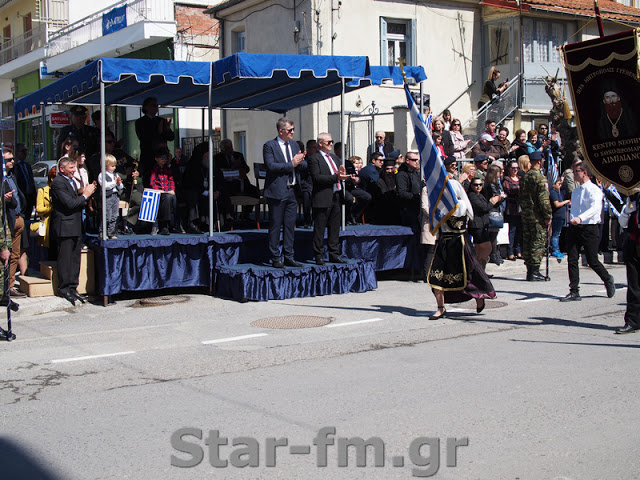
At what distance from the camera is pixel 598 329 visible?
9086mm

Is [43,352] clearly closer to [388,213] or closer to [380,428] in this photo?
[380,428]

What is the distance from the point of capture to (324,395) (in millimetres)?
6449

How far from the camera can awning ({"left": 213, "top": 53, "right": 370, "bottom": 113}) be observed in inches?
439

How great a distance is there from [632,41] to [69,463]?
21.6 feet

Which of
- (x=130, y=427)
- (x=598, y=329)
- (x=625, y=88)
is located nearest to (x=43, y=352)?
(x=130, y=427)

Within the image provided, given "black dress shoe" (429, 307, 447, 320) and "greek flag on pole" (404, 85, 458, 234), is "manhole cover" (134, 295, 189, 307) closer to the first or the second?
"black dress shoe" (429, 307, 447, 320)

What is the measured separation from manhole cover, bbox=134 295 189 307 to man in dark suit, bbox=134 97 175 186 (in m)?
2.03

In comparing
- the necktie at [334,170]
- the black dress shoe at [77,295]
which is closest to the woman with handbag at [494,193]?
the necktie at [334,170]

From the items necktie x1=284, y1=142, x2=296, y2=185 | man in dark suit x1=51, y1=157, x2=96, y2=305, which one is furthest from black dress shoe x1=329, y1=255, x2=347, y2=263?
man in dark suit x1=51, y1=157, x2=96, y2=305

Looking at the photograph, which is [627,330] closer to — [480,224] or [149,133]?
[480,224]

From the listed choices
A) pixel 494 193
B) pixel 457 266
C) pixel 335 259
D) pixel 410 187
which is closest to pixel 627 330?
pixel 457 266

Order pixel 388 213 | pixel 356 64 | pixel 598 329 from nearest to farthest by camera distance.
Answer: pixel 598 329 → pixel 356 64 → pixel 388 213

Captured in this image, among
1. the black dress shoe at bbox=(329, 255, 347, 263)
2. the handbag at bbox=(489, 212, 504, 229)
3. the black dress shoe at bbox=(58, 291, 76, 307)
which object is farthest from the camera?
the handbag at bbox=(489, 212, 504, 229)

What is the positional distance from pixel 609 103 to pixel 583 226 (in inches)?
107
